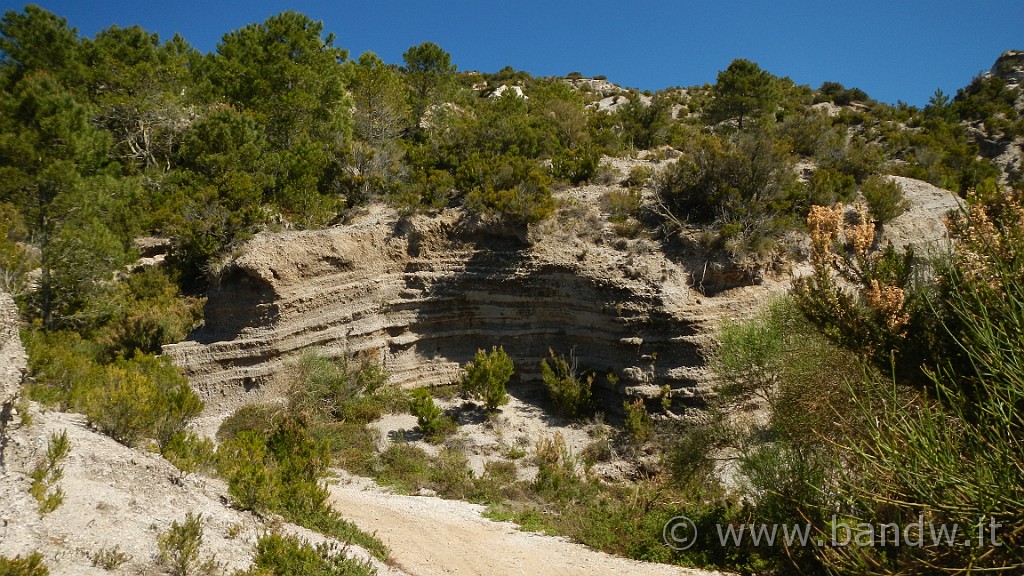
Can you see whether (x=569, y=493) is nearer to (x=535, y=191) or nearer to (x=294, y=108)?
(x=535, y=191)

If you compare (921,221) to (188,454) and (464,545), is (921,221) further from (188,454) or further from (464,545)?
(188,454)

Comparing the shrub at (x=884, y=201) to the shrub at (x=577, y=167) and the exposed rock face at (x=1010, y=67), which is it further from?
the exposed rock face at (x=1010, y=67)

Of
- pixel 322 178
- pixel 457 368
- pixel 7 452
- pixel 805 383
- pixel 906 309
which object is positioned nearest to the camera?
pixel 7 452

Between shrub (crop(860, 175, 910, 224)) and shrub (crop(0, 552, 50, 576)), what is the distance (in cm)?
1819

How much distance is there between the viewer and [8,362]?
6406 mm

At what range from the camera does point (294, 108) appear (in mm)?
19750

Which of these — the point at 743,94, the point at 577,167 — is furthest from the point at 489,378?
the point at 743,94

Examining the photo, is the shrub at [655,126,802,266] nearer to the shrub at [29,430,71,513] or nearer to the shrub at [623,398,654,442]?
the shrub at [623,398,654,442]

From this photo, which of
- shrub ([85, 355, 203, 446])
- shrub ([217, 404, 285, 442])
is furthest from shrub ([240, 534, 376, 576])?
shrub ([217, 404, 285, 442])

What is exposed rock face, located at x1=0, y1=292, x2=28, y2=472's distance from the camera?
6.02 meters

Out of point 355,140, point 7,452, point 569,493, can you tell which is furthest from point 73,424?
point 355,140

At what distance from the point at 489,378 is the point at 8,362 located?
30.4 ft

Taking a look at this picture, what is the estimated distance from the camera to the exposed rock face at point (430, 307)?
13.8 m

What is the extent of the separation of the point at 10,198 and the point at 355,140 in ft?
30.8
